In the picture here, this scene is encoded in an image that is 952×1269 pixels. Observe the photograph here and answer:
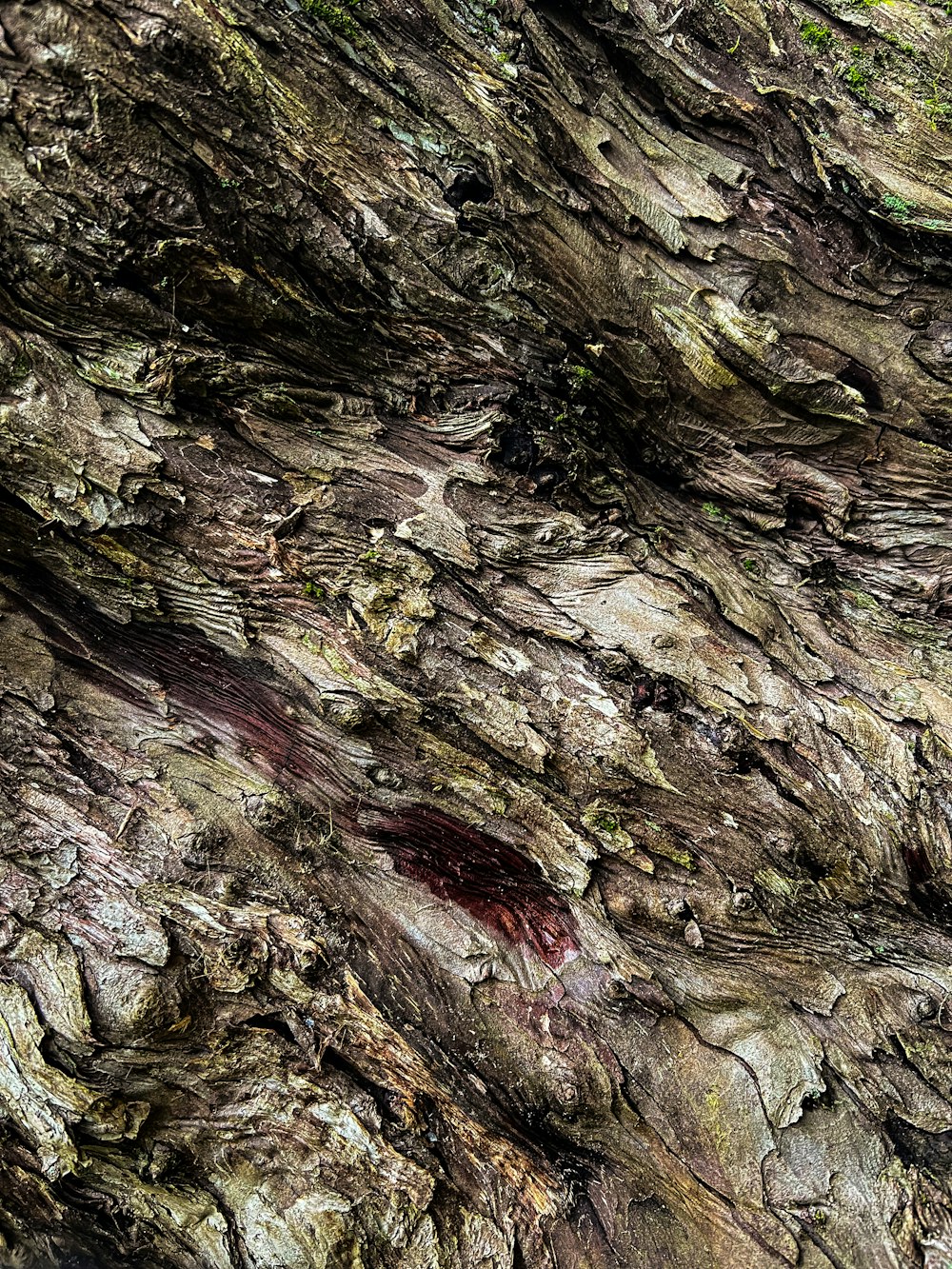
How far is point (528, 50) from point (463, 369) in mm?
2014

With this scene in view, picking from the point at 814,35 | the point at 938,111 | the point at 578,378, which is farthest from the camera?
the point at 814,35

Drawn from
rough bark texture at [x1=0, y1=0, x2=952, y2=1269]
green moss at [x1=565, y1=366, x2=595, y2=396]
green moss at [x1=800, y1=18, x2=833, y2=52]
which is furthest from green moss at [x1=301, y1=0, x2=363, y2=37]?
green moss at [x1=800, y1=18, x2=833, y2=52]

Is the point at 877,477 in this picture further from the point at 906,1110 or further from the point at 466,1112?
the point at 466,1112

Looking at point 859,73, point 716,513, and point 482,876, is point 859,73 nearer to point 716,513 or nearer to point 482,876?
point 716,513

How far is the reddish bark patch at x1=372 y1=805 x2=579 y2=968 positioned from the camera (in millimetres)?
4648

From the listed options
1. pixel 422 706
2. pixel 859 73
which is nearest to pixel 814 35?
pixel 859 73

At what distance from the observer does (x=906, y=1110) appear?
417cm

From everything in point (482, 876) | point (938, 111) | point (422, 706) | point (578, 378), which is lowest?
point (482, 876)

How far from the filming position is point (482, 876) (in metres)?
4.77

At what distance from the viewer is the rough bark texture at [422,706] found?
4.21m

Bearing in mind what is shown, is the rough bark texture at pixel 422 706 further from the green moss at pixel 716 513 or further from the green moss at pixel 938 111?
the green moss at pixel 938 111

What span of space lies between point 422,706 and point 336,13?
3.85 meters

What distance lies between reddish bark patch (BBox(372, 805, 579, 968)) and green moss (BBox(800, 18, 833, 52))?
224 inches

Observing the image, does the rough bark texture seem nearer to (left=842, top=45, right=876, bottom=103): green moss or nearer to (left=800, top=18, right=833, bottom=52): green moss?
(left=842, top=45, right=876, bottom=103): green moss
